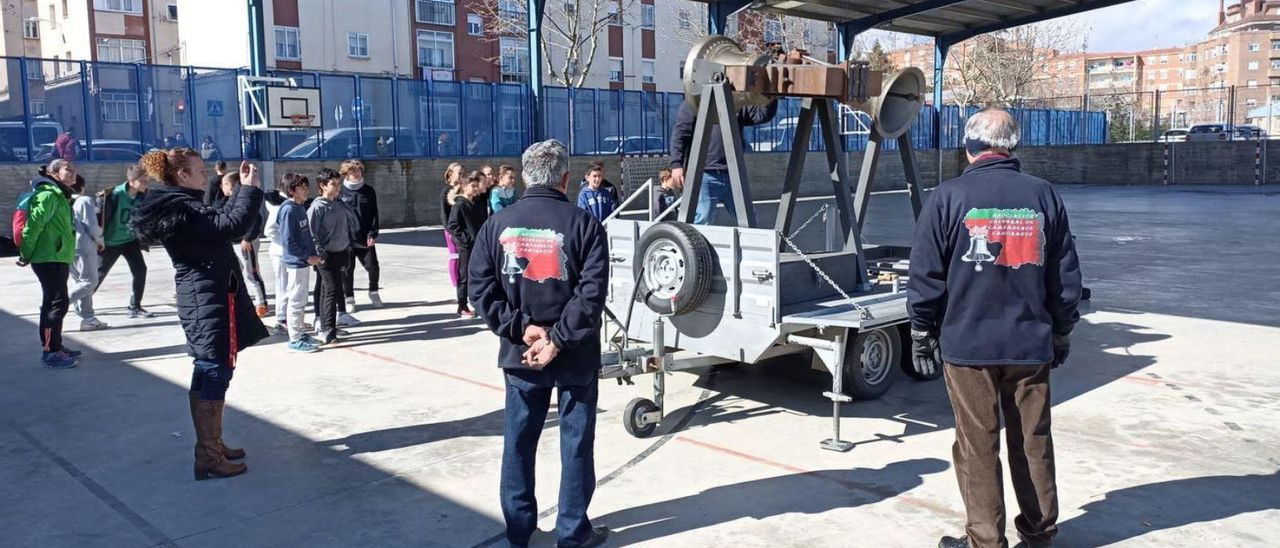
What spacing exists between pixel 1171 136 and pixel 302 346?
47.1 meters

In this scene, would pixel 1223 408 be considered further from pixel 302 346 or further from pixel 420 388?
pixel 302 346

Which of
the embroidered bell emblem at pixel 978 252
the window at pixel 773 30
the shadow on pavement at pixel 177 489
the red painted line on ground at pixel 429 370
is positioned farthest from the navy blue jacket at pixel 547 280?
the window at pixel 773 30

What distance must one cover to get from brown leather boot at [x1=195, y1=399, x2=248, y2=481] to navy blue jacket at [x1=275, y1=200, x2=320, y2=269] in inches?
137

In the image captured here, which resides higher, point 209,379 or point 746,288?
point 746,288

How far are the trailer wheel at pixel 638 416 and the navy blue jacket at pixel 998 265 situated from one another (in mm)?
2203

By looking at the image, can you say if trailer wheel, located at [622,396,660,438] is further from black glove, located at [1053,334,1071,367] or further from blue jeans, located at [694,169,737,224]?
black glove, located at [1053,334,1071,367]

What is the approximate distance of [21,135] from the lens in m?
17.1

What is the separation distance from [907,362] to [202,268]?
4.71m

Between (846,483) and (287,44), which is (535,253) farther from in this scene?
(287,44)

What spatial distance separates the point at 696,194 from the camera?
6711mm

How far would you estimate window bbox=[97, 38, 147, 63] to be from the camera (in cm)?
5559

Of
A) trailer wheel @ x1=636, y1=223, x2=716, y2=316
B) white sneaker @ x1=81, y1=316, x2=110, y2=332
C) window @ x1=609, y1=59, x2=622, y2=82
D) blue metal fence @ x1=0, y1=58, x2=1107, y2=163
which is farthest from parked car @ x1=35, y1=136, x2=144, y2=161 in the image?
window @ x1=609, y1=59, x2=622, y2=82

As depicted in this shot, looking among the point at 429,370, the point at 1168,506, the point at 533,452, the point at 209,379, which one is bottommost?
the point at 1168,506

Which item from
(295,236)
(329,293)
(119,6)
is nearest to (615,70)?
(119,6)
